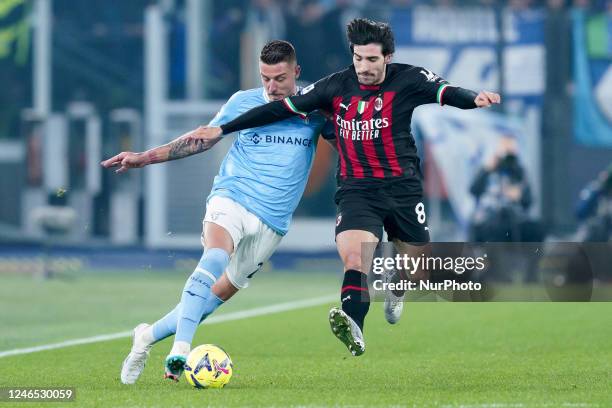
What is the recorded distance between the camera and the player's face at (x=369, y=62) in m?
9.00

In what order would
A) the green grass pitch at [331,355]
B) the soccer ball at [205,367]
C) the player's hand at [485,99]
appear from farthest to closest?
the player's hand at [485,99]
the soccer ball at [205,367]
the green grass pitch at [331,355]

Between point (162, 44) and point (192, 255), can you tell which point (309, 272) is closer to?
point (192, 255)

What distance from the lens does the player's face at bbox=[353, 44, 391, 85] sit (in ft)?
29.5

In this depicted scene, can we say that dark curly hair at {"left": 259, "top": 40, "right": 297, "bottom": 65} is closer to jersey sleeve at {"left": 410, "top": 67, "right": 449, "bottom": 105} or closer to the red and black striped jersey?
the red and black striped jersey

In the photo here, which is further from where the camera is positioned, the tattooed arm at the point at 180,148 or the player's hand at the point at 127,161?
the tattooed arm at the point at 180,148

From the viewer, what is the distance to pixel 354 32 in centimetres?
902

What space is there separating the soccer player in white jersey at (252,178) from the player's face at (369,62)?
448 mm

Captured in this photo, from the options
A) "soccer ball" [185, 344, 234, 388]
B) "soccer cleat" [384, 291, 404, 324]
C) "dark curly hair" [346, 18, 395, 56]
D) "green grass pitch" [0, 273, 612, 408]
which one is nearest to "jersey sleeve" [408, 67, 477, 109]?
"dark curly hair" [346, 18, 395, 56]

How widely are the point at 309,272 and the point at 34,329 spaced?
9.75m

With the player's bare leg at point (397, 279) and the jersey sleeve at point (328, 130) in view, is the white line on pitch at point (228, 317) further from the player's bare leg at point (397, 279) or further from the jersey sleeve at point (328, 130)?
the jersey sleeve at point (328, 130)

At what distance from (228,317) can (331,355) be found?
13.1ft

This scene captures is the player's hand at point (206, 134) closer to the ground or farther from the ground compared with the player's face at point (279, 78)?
closer to the ground

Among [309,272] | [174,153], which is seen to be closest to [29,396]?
[174,153]

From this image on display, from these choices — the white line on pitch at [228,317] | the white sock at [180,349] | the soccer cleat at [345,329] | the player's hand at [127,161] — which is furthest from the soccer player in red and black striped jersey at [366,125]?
the white line on pitch at [228,317]
